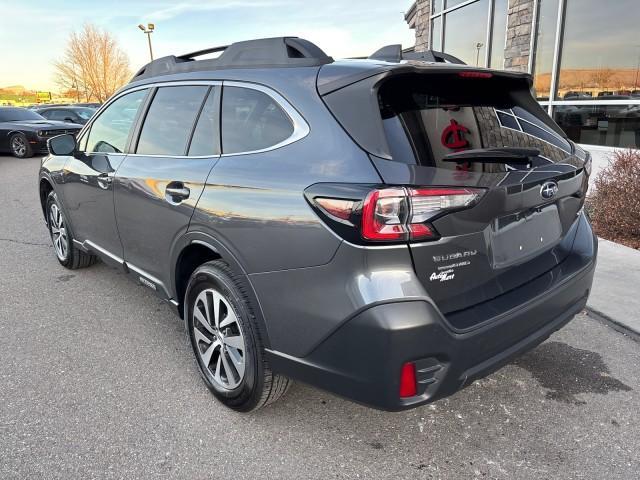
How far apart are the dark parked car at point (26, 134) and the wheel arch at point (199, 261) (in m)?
13.4

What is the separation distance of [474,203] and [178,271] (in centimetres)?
173

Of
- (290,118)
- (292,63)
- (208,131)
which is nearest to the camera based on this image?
(290,118)

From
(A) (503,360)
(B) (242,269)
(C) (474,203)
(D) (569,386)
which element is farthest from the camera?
(D) (569,386)

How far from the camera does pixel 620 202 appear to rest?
5375mm

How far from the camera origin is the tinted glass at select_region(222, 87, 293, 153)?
2312 mm

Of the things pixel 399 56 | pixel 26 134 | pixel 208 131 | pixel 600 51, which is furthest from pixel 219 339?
pixel 26 134

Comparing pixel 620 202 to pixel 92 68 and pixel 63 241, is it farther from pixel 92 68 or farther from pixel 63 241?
pixel 92 68

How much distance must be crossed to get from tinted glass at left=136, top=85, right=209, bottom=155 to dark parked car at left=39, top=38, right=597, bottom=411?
2cm

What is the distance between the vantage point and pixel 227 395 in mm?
2645

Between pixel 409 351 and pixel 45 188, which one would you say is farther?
pixel 45 188

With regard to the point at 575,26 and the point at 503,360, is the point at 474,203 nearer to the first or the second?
the point at 503,360

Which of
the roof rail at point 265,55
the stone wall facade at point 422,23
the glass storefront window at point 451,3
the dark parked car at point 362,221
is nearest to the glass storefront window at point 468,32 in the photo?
the glass storefront window at point 451,3

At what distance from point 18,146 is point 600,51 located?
14.9 meters

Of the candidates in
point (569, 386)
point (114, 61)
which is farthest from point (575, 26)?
point (114, 61)
